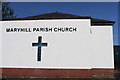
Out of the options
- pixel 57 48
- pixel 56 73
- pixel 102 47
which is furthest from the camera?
pixel 102 47

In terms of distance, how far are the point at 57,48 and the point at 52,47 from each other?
0.36 metres

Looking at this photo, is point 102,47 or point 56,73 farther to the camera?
point 102,47

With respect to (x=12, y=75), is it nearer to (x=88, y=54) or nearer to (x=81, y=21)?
(x=88, y=54)

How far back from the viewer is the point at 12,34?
10.1 m

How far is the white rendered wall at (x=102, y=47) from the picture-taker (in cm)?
980

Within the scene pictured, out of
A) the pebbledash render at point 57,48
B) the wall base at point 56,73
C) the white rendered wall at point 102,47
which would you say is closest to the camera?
the wall base at point 56,73

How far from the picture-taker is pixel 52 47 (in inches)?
384

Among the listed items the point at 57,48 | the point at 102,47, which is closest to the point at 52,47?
the point at 57,48

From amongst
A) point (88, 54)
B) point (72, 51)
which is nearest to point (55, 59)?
point (72, 51)

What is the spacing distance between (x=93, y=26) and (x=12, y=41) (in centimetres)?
589

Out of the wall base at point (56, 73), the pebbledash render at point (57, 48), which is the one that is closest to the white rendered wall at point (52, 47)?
the pebbledash render at point (57, 48)

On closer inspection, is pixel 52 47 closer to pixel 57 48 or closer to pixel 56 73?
pixel 57 48

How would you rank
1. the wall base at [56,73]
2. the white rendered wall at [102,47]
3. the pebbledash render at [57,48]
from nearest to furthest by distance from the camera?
the wall base at [56,73] < the pebbledash render at [57,48] < the white rendered wall at [102,47]

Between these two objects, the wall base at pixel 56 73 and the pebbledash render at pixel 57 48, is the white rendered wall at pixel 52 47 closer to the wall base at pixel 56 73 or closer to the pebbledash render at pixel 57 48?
the pebbledash render at pixel 57 48
